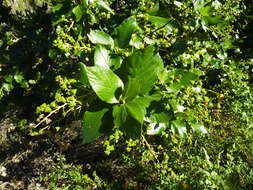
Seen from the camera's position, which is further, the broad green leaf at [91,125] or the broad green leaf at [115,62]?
the broad green leaf at [115,62]

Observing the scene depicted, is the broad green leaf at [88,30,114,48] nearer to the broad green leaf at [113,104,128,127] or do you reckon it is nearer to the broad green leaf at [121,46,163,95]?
the broad green leaf at [121,46,163,95]

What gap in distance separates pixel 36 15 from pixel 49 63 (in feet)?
1.52

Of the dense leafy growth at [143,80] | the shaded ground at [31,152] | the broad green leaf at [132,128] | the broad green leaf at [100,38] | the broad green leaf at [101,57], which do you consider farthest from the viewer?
the shaded ground at [31,152]

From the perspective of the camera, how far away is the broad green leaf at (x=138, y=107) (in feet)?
3.68

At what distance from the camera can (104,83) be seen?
1.16 meters

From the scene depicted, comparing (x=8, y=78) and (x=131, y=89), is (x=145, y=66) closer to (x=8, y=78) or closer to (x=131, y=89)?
(x=131, y=89)

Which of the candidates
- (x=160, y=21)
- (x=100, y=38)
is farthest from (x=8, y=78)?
(x=160, y=21)

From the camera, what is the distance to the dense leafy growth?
1.22m

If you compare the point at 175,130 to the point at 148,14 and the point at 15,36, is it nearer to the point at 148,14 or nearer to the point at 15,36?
the point at 148,14

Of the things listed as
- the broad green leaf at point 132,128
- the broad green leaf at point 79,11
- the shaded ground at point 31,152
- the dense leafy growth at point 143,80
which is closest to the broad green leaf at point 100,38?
the dense leafy growth at point 143,80

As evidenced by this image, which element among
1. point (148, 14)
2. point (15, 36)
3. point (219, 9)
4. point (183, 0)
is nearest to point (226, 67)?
point (219, 9)

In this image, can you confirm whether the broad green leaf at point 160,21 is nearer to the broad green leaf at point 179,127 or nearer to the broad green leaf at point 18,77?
the broad green leaf at point 179,127

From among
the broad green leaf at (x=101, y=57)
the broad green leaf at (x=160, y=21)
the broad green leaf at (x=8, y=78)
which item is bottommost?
the broad green leaf at (x=8, y=78)

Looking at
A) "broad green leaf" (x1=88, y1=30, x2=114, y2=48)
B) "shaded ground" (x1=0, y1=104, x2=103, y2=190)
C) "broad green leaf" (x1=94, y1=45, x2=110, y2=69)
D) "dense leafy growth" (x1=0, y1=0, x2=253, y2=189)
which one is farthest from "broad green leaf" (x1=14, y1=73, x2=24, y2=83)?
"broad green leaf" (x1=94, y1=45, x2=110, y2=69)
